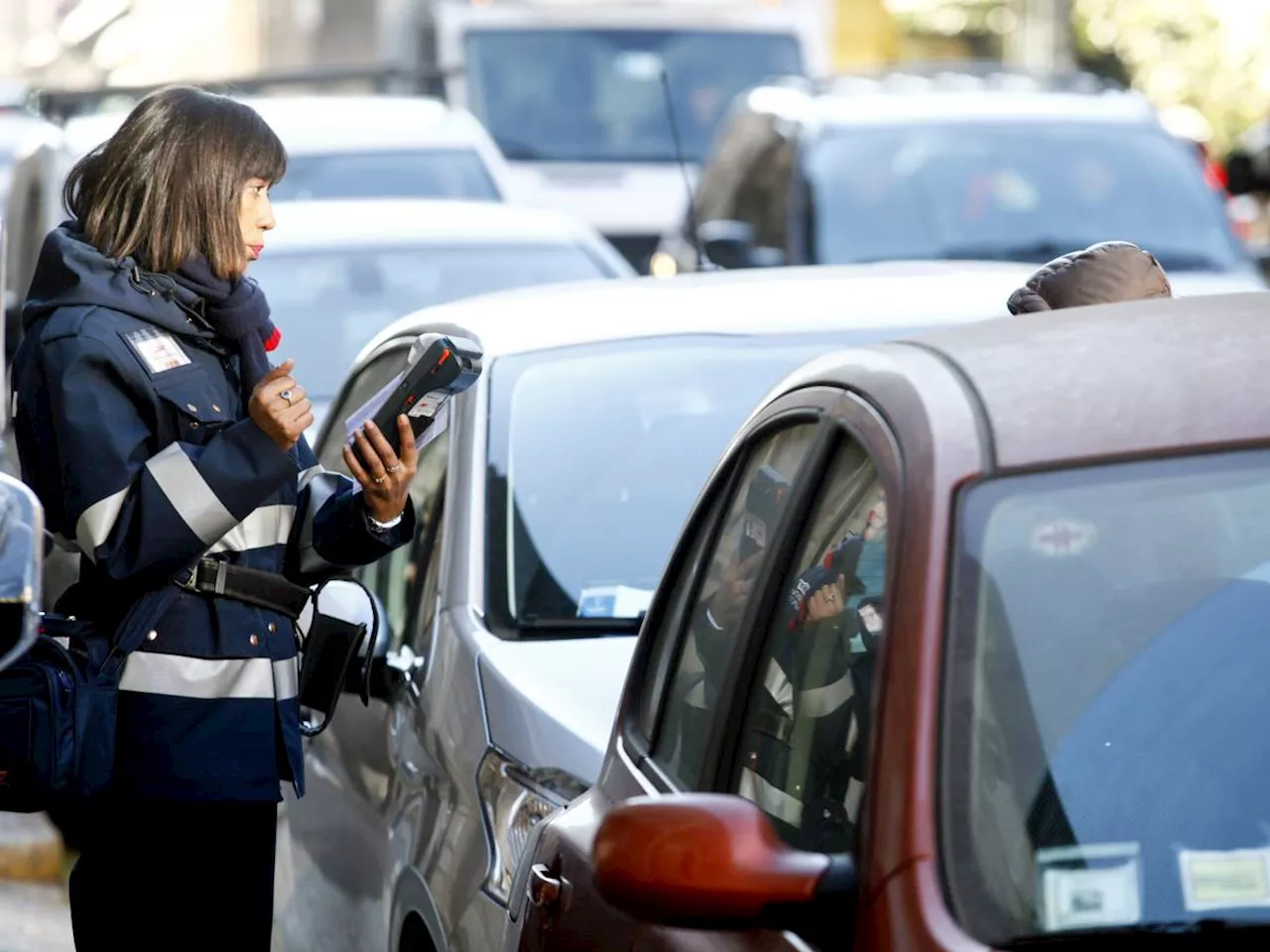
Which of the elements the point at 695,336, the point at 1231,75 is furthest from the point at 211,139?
the point at 1231,75

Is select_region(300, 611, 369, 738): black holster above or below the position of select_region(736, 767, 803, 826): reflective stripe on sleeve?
below

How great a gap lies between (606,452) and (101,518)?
1.41 metres

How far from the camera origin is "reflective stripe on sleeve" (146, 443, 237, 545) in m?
3.98

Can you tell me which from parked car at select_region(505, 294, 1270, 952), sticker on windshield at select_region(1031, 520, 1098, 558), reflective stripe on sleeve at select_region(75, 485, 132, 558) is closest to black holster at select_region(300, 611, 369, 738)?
reflective stripe on sleeve at select_region(75, 485, 132, 558)

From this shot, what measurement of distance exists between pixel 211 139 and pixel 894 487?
1.79 meters

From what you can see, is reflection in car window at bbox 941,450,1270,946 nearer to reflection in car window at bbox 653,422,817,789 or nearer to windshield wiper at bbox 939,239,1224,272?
reflection in car window at bbox 653,422,817,789

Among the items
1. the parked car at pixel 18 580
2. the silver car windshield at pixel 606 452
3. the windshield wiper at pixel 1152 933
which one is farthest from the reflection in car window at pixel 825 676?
the silver car windshield at pixel 606 452

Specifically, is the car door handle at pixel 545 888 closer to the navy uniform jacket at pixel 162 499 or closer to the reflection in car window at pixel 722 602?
the reflection in car window at pixel 722 602

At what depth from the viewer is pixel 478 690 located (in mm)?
4551

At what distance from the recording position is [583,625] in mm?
4809

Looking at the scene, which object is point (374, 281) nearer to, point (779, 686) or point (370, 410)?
point (370, 410)

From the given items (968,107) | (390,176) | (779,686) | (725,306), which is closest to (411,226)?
(390,176)

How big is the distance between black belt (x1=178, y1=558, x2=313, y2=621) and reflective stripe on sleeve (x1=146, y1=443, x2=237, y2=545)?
0.41 ft

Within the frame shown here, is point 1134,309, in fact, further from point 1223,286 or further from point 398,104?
point 398,104
